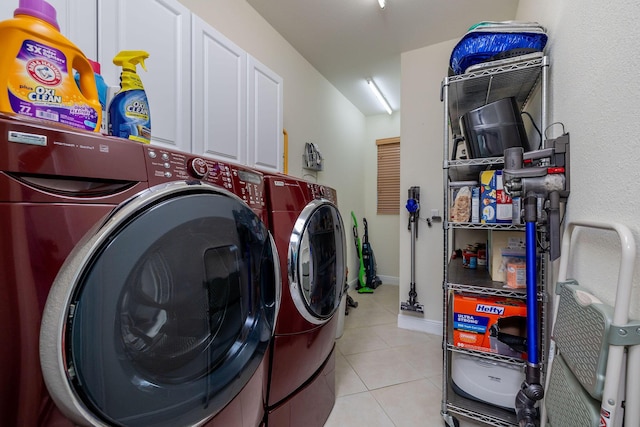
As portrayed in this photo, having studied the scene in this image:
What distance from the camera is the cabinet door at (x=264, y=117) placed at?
154 cm

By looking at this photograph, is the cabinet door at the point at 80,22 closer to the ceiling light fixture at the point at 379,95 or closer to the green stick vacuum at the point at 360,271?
the ceiling light fixture at the point at 379,95

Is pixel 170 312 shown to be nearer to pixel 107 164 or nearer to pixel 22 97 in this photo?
pixel 107 164

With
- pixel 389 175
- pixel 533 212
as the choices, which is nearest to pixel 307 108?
pixel 389 175

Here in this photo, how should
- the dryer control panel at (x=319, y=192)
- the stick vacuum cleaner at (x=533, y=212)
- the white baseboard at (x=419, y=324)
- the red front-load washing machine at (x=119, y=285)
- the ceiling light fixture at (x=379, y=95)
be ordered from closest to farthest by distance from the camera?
the red front-load washing machine at (x=119, y=285) → the stick vacuum cleaner at (x=533, y=212) → the dryer control panel at (x=319, y=192) → the white baseboard at (x=419, y=324) → the ceiling light fixture at (x=379, y=95)

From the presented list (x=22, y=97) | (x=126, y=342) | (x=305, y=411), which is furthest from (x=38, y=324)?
(x=305, y=411)

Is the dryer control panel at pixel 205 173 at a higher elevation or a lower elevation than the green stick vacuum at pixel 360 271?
higher

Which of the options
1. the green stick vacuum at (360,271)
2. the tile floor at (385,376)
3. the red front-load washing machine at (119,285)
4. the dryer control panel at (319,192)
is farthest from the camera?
the green stick vacuum at (360,271)

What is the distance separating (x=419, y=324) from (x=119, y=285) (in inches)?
101

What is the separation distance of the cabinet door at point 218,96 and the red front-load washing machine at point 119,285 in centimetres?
59

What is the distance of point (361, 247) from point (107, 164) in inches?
140

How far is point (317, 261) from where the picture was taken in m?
1.14

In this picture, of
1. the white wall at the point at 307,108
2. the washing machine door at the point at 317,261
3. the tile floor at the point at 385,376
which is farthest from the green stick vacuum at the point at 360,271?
the washing machine door at the point at 317,261

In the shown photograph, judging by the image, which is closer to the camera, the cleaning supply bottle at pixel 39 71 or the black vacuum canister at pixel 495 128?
the cleaning supply bottle at pixel 39 71

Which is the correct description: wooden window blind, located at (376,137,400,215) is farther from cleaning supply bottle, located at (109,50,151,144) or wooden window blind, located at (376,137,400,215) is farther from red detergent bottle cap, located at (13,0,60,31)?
red detergent bottle cap, located at (13,0,60,31)
